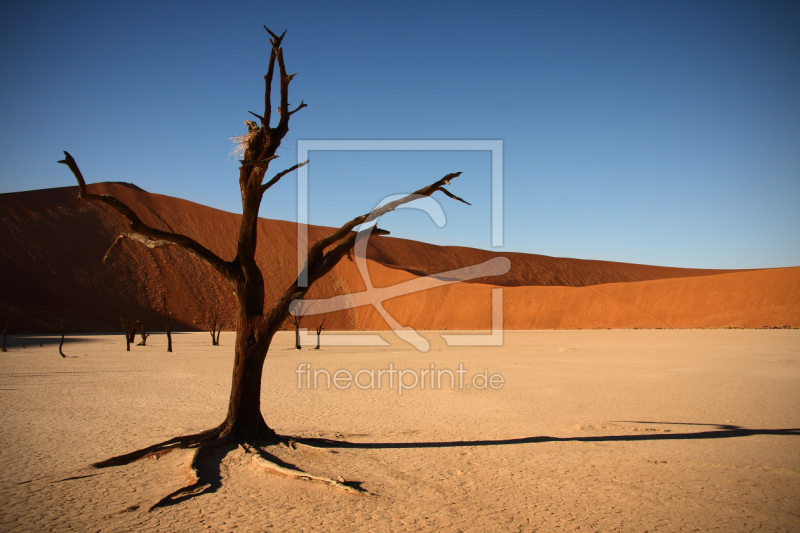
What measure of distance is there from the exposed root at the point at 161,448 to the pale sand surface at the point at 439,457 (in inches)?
6.7

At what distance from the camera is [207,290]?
5641 cm

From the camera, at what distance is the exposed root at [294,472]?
17.7ft

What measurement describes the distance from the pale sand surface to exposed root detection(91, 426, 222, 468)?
169 millimetres

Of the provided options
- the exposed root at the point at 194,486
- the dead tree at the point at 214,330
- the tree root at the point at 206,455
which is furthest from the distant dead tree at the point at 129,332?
the exposed root at the point at 194,486

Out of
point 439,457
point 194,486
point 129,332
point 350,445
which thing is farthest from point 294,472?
point 129,332

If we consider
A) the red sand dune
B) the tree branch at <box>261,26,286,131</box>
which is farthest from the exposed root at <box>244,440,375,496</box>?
the red sand dune

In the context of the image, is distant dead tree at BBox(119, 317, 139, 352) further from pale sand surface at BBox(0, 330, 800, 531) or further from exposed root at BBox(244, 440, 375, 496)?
exposed root at BBox(244, 440, 375, 496)

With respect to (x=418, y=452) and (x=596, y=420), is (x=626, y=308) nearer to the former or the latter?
(x=596, y=420)

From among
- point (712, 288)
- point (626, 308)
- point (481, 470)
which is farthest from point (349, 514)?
point (712, 288)

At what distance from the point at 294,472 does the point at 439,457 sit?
2172 millimetres

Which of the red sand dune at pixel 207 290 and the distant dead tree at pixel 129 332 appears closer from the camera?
the distant dead tree at pixel 129 332

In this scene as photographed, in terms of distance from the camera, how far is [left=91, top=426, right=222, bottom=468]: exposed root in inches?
251

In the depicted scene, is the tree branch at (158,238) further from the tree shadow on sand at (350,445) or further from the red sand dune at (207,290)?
the red sand dune at (207,290)

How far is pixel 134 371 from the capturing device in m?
17.5
